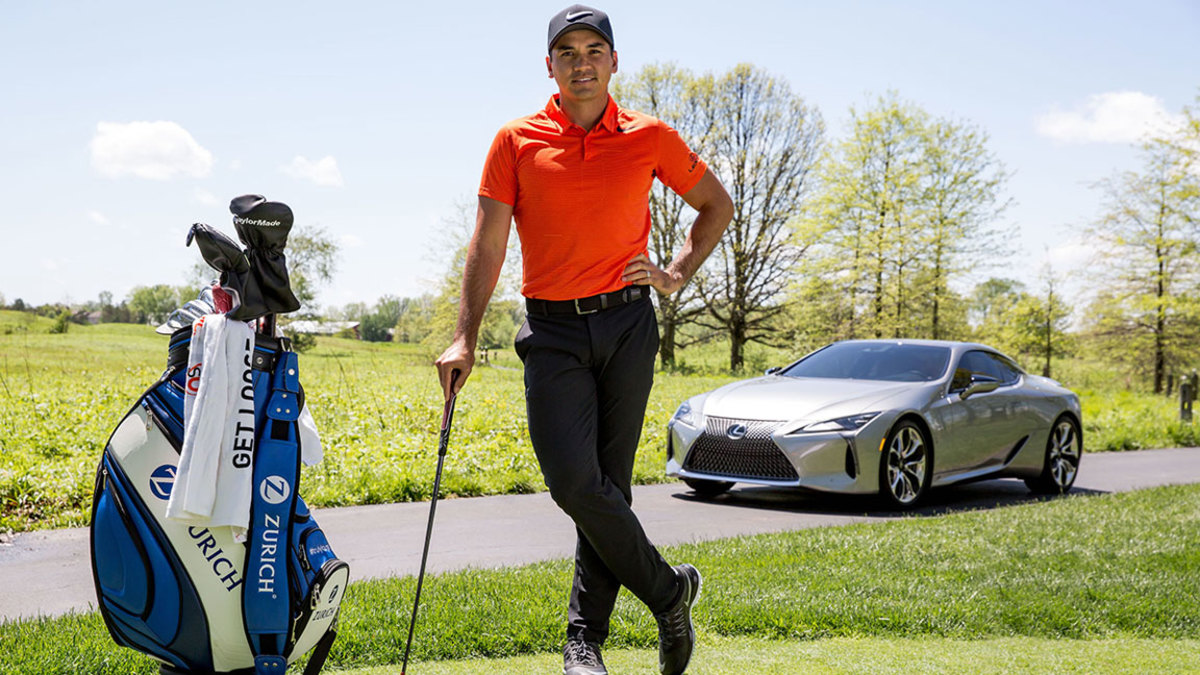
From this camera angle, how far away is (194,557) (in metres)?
2.79

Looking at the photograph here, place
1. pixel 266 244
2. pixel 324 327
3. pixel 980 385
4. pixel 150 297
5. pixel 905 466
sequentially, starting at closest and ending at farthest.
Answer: pixel 266 244 < pixel 905 466 < pixel 980 385 < pixel 324 327 < pixel 150 297

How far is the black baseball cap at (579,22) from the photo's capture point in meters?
3.71

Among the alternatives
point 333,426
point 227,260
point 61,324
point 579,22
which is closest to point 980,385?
point 333,426

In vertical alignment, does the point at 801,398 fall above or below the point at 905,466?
above

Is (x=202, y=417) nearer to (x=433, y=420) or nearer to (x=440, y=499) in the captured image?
(x=440, y=499)

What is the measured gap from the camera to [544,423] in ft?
12.3

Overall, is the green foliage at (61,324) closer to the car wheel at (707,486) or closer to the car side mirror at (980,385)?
the car wheel at (707,486)

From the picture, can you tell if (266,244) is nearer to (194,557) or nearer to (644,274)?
(194,557)

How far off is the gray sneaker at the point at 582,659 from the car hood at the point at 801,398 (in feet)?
17.3

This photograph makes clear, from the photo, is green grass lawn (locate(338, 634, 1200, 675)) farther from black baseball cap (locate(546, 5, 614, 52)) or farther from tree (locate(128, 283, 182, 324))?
tree (locate(128, 283, 182, 324))

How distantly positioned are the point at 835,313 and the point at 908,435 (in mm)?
29145

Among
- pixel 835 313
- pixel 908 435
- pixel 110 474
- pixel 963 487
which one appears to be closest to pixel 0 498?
pixel 110 474

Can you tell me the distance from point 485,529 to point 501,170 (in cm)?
425

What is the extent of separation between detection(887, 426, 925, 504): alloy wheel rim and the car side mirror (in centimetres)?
85
